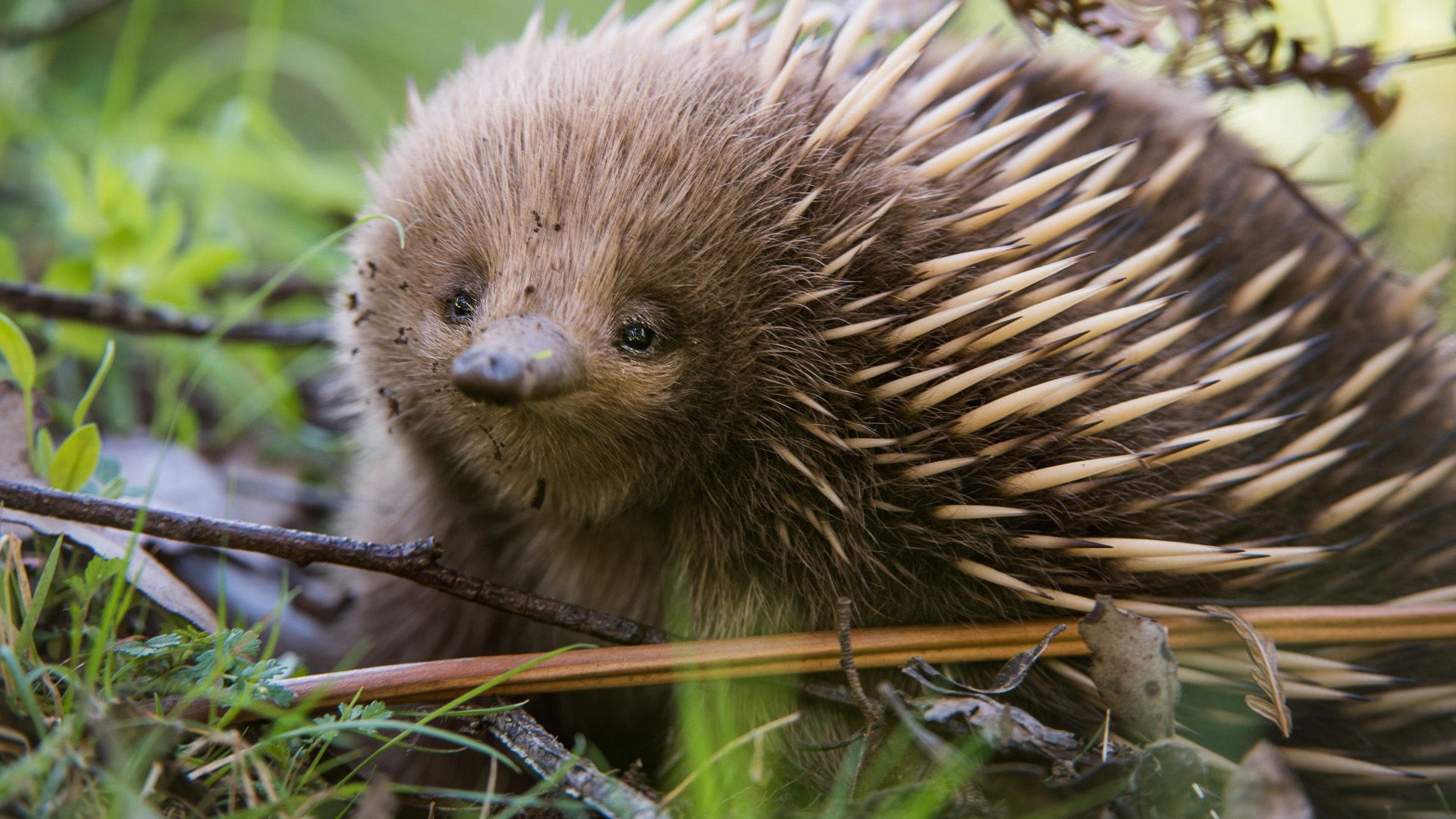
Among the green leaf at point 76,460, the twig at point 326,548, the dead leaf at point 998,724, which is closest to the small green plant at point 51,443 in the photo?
the green leaf at point 76,460

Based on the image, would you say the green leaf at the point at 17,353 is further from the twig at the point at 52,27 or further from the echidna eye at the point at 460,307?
the twig at the point at 52,27

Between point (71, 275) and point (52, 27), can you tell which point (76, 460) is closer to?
point (71, 275)

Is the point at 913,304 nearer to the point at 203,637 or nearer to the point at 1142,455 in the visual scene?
the point at 1142,455

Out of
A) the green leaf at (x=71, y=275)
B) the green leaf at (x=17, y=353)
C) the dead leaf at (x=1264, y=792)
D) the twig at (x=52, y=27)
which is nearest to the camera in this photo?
the dead leaf at (x=1264, y=792)

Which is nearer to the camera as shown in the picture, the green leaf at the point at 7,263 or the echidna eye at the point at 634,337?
the echidna eye at the point at 634,337

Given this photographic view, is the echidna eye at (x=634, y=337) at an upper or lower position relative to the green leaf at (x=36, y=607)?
upper

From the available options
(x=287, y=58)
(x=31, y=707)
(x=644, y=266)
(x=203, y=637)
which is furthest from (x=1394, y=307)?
(x=287, y=58)
